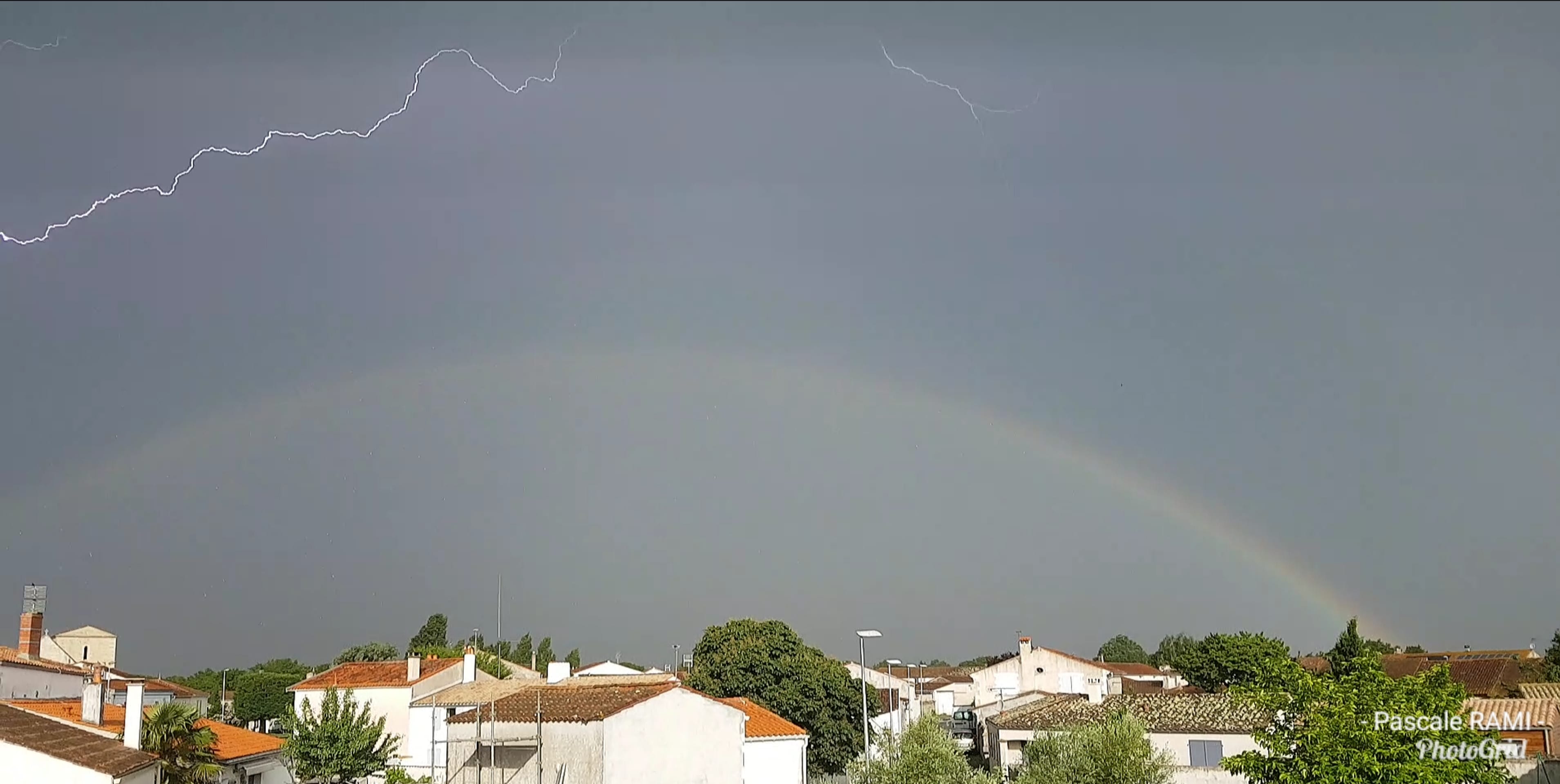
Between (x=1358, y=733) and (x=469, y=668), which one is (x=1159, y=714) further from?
(x=469, y=668)

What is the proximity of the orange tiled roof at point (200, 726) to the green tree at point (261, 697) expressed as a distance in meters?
44.4

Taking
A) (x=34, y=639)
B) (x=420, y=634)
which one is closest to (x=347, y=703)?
(x=34, y=639)

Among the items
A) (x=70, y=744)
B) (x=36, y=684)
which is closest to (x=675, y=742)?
(x=70, y=744)

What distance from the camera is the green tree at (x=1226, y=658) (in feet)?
262

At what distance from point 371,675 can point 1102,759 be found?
42.4m

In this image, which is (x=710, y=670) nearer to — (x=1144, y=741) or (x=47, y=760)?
(x=1144, y=741)

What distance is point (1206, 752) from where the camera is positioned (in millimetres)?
46906

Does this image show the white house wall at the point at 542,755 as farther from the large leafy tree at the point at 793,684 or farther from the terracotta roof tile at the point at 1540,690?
the terracotta roof tile at the point at 1540,690

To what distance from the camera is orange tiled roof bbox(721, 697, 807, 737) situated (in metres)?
48.1

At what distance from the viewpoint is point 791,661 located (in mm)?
65938

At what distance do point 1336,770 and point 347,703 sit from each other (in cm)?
3031

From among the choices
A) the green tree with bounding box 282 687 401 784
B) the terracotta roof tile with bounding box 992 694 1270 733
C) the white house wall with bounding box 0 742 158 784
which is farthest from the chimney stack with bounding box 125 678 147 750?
the terracotta roof tile with bounding box 992 694 1270 733

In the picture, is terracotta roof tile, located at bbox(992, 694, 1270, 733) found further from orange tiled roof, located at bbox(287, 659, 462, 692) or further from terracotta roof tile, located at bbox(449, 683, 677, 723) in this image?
orange tiled roof, located at bbox(287, 659, 462, 692)

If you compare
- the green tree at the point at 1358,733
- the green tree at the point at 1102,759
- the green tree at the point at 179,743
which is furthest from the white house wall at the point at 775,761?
the green tree at the point at 1358,733
